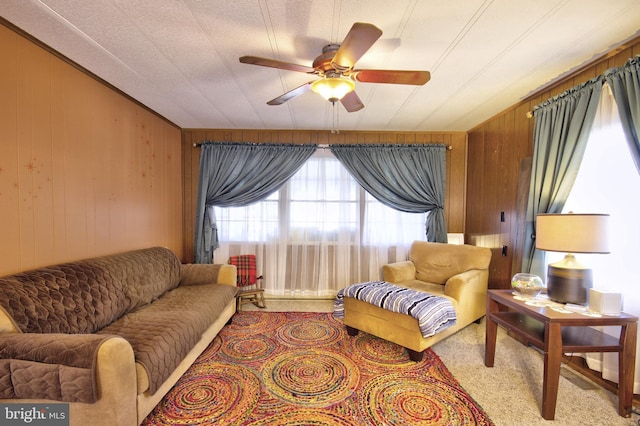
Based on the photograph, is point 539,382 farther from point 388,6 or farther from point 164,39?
point 164,39

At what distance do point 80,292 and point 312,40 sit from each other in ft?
7.70

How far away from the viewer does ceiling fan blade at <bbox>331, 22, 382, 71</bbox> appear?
1.25 metres

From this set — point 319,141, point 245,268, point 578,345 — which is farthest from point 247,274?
point 578,345

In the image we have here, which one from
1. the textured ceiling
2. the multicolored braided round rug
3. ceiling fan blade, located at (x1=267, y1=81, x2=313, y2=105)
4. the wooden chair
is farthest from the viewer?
the wooden chair

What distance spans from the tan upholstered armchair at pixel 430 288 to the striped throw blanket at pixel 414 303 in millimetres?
73

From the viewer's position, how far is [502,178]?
10.3 feet

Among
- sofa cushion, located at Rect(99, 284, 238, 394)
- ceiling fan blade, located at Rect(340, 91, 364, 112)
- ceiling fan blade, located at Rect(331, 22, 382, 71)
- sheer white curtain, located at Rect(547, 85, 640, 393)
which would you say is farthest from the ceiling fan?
sofa cushion, located at Rect(99, 284, 238, 394)

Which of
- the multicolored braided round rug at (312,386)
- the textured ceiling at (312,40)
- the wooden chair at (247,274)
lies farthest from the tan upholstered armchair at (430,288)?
the textured ceiling at (312,40)

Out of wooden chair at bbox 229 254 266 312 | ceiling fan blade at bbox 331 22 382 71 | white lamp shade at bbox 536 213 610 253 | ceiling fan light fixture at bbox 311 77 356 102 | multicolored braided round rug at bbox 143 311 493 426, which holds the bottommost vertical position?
multicolored braided round rug at bbox 143 311 493 426

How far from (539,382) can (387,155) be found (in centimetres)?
289

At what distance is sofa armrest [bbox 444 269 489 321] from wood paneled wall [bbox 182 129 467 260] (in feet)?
3.78

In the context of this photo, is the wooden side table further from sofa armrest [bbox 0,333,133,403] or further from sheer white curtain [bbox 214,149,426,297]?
sofa armrest [bbox 0,333,133,403]

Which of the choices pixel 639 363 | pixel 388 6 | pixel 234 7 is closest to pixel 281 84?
pixel 234 7

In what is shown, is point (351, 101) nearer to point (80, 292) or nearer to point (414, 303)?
point (414, 303)
